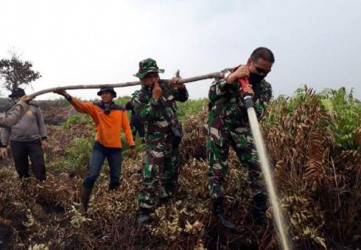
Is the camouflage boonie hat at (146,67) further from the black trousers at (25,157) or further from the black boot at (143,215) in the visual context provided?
the black trousers at (25,157)

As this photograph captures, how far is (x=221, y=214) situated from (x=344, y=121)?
2181 millimetres

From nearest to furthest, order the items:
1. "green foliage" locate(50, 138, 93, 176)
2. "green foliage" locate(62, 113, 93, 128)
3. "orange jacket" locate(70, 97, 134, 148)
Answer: "orange jacket" locate(70, 97, 134, 148), "green foliage" locate(50, 138, 93, 176), "green foliage" locate(62, 113, 93, 128)

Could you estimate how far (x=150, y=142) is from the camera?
19.1ft

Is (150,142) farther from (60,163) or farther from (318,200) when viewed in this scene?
(60,163)

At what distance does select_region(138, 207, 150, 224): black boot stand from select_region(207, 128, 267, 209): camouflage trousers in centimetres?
104

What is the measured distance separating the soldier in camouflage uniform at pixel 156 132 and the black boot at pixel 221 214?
92 centimetres

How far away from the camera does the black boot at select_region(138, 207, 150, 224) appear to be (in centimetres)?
566

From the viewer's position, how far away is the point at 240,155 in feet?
17.3

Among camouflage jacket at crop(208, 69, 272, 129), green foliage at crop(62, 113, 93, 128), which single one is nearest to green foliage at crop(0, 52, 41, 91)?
green foliage at crop(62, 113, 93, 128)

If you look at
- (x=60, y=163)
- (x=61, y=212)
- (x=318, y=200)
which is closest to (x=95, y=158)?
(x=61, y=212)

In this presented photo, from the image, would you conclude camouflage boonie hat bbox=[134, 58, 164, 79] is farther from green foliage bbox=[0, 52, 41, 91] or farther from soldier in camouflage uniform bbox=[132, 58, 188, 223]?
green foliage bbox=[0, 52, 41, 91]

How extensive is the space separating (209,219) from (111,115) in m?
2.59

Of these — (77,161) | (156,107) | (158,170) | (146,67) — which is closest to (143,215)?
(158,170)

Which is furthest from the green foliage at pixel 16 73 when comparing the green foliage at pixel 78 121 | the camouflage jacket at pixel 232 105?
the camouflage jacket at pixel 232 105
